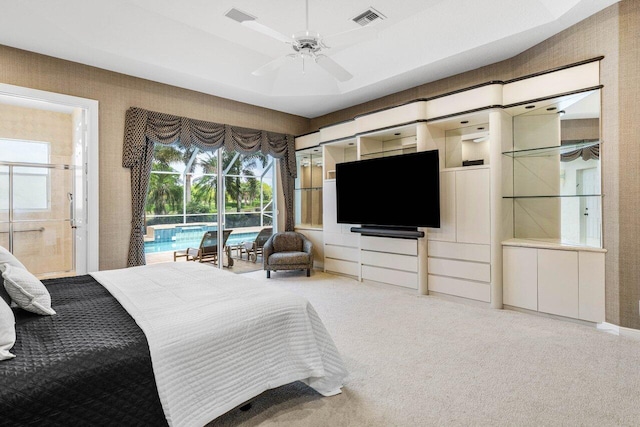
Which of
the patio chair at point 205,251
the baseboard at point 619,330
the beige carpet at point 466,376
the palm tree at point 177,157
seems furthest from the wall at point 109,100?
the baseboard at point 619,330

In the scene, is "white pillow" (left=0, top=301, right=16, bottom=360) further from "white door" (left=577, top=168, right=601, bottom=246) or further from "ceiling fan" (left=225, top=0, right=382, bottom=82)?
"white door" (left=577, top=168, right=601, bottom=246)

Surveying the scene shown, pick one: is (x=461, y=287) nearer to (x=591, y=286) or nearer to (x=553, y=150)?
(x=591, y=286)

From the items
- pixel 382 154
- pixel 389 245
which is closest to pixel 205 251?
pixel 389 245

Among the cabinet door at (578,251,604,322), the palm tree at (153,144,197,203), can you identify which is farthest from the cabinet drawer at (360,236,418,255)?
the palm tree at (153,144,197,203)

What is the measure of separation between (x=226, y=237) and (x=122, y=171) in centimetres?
185

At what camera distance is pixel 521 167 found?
389 centimetres

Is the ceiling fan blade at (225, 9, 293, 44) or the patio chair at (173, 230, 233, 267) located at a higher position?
the ceiling fan blade at (225, 9, 293, 44)

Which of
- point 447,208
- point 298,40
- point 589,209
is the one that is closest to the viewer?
point 298,40

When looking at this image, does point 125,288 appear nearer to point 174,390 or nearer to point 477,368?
point 174,390

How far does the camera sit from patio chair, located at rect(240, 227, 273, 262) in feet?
19.3

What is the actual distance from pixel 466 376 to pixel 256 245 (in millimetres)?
4283

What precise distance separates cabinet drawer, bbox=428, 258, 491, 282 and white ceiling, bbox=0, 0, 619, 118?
2482mm

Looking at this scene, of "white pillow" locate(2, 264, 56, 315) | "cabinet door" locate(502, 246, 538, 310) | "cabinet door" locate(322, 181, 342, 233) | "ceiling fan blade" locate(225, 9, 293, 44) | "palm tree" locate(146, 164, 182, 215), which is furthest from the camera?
"cabinet door" locate(322, 181, 342, 233)

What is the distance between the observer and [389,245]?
474 cm
